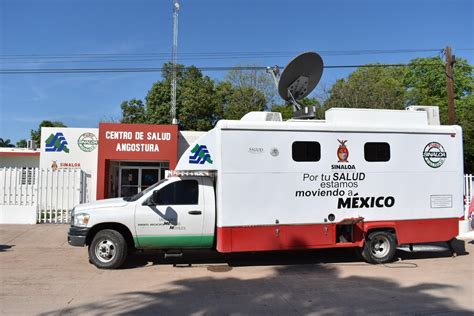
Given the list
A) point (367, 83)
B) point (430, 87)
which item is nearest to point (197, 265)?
point (367, 83)

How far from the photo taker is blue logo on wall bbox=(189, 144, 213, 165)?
29.0 ft

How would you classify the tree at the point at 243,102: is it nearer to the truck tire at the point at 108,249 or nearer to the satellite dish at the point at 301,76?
the satellite dish at the point at 301,76

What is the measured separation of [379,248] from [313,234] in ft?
5.51

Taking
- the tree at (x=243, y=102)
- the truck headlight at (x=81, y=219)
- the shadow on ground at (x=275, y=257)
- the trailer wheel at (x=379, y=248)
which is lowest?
the shadow on ground at (x=275, y=257)

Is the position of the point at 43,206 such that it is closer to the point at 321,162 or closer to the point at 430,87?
the point at 321,162

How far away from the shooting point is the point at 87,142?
2120 centimetres

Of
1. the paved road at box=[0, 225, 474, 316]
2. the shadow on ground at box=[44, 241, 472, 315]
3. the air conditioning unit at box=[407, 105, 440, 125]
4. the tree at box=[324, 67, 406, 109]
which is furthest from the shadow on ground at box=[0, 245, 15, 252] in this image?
the tree at box=[324, 67, 406, 109]

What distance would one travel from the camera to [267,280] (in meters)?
7.95

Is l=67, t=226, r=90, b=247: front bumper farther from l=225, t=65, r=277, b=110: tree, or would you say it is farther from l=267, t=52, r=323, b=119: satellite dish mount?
l=225, t=65, r=277, b=110: tree

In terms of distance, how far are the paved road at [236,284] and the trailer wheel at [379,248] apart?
212 mm

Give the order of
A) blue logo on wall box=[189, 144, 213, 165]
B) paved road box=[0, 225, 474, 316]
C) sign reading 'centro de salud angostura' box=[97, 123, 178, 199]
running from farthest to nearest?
sign reading 'centro de salud angostura' box=[97, 123, 178, 199], blue logo on wall box=[189, 144, 213, 165], paved road box=[0, 225, 474, 316]

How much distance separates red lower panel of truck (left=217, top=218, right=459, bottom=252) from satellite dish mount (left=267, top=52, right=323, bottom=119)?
2.65 m

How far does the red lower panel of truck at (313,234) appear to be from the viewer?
28.2ft

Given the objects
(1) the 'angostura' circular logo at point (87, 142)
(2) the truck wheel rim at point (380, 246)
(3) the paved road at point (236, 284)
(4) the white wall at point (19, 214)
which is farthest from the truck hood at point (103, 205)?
(1) the 'angostura' circular logo at point (87, 142)
